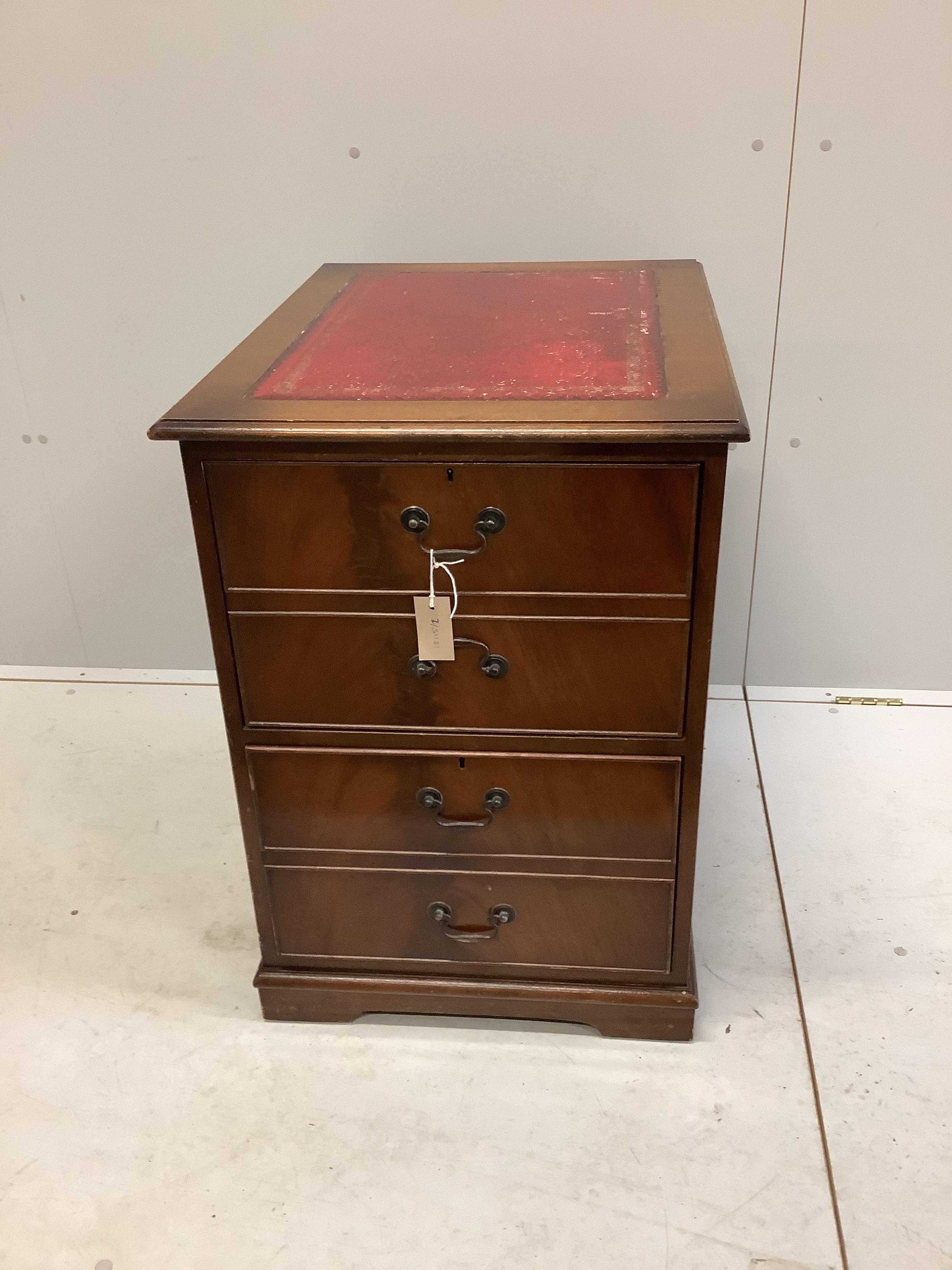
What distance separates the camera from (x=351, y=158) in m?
1.72

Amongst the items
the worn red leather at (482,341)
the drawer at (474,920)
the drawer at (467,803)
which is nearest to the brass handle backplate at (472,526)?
the worn red leather at (482,341)

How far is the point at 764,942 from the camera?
1.56 metres

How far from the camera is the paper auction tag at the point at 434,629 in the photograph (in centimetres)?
118

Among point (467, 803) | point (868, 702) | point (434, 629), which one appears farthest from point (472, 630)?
point (868, 702)

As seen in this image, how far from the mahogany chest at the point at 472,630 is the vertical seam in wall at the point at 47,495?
0.69 metres

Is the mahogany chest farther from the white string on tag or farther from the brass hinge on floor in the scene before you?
the brass hinge on floor

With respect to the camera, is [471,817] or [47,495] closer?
[471,817]

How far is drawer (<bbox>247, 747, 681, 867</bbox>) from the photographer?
1.29m

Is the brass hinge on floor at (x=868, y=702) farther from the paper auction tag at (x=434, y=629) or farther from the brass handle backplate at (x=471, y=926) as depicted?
the paper auction tag at (x=434, y=629)

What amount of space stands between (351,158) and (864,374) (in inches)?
35.1

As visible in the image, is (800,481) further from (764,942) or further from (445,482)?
(445,482)

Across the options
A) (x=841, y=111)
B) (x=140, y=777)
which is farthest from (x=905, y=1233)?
(x=841, y=111)

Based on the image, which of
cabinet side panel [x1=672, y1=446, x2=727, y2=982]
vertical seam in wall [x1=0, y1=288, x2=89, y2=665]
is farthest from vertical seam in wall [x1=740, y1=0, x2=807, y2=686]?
vertical seam in wall [x1=0, y1=288, x2=89, y2=665]

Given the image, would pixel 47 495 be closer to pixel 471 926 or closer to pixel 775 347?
pixel 471 926
